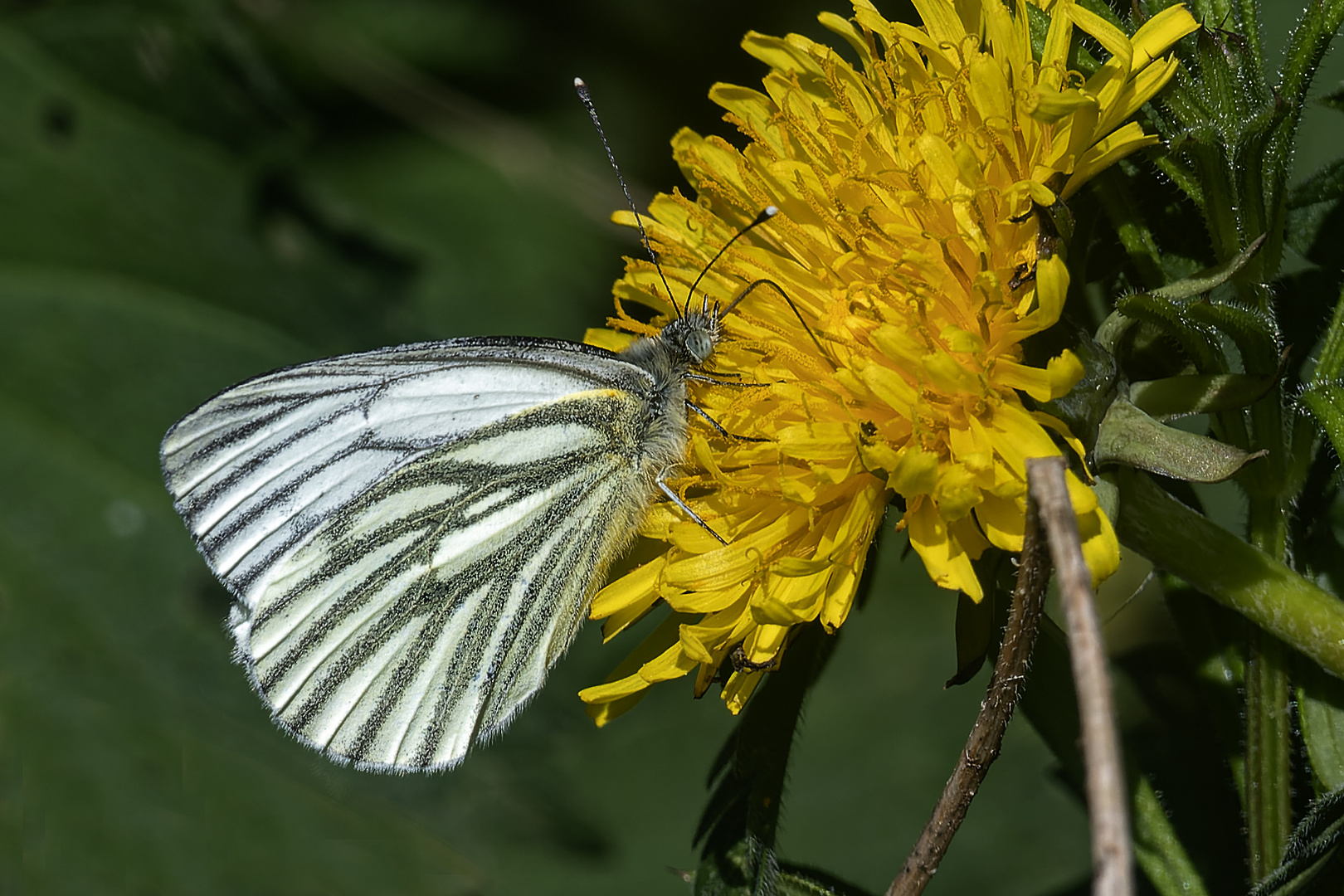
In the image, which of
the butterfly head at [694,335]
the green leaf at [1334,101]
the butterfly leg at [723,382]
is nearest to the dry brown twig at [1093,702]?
the butterfly leg at [723,382]

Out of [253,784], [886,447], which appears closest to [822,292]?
[886,447]

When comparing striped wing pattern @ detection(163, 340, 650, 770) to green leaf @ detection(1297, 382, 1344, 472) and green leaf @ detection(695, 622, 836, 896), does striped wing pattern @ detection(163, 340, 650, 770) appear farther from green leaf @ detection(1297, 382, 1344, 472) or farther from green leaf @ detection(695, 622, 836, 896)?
green leaf @ detection(1297, 382, 1344, 472)

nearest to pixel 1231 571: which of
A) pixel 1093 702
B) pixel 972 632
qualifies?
pixel 972 632

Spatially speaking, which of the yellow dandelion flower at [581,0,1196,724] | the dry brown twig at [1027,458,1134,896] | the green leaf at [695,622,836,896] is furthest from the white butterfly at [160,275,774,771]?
the dry brown twig at [1027,458,1134,896]

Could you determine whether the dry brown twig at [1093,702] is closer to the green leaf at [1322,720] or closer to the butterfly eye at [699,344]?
the green leaf at [1322,720]

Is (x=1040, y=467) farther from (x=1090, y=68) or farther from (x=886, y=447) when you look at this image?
(x=1090, y=68)
